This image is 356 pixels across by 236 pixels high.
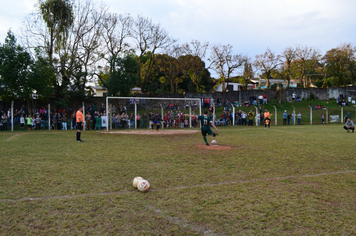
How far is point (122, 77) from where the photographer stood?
105 feet

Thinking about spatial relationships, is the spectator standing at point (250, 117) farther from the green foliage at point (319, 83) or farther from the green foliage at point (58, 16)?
the green foliage at point (319, 83)

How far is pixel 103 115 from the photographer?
1014 inches

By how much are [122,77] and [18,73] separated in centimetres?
1072

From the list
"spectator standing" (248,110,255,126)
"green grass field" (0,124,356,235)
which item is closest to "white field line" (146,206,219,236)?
"green grass field" (0,124,356,235)

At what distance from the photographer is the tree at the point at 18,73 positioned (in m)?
24.7

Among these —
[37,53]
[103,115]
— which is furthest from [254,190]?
[37,53]

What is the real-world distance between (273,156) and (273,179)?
3310mm

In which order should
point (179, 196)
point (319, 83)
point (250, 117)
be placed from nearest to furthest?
point (179, 196)
point (250, 117)
point (319, 83)

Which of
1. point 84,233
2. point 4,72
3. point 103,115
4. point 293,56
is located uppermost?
point 293,56

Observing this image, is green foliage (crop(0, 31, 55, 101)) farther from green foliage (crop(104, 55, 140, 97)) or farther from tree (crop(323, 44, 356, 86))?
tree (crop(323, 44, 356, 86))

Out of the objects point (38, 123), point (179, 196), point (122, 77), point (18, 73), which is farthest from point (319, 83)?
point (179, 196)

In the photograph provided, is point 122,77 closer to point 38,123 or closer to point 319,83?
point 38,123

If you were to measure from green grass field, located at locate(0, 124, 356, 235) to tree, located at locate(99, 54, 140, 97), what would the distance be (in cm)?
2304

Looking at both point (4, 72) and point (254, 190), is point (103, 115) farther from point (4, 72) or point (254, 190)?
point (254, 190)
